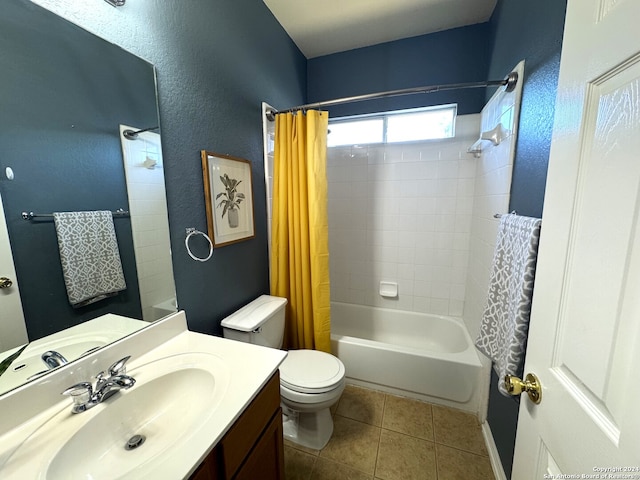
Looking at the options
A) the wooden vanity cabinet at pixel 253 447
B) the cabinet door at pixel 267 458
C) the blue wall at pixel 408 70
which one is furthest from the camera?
the blue wall at pixel 408 70

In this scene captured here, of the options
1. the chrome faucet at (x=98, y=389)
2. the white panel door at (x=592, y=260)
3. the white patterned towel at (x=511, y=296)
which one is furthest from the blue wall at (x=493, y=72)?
the chrome faucet at (x=98, y=389)

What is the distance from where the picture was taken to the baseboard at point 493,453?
1.29 metres

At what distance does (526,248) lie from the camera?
935mm

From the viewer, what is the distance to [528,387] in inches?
24.6

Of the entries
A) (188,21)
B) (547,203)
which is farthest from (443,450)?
Answer: (188,21)

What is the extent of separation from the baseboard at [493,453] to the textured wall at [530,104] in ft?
0.14

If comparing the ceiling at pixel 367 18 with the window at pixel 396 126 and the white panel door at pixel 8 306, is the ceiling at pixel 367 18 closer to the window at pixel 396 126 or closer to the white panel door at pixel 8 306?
the window at pixel 396 126

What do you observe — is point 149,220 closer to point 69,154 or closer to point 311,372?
point 69,154

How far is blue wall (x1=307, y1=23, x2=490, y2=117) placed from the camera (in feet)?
6.44

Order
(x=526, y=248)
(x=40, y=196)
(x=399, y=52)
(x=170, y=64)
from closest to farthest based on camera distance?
(x=40, y=196), (x=526, y=248), (x=170, y=64), (x=399, y=52)

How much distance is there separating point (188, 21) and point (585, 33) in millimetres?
1445

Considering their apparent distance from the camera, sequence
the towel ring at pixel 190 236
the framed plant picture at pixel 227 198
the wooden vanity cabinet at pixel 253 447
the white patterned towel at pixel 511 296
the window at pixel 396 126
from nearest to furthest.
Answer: the wooden vanity cabinet at pixel 253 447, the white patterned towel at pixel 511 296, the towel ring at pixel 190 236, the framed plant picture at pixel 227 198, the window at pixel 396 126

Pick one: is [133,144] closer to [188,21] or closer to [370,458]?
[188,21]

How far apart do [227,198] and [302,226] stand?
1.69 ft
